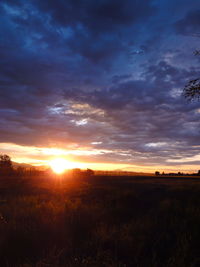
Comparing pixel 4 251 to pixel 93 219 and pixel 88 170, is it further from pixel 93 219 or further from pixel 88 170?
pixel 88 170

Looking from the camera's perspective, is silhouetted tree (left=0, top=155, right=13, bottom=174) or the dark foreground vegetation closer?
the dark foreground vegetation

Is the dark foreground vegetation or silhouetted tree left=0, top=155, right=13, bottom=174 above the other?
silhouetted tree left=0, top=155, right=13, bottom=174

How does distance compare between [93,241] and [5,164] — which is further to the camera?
[5,164]

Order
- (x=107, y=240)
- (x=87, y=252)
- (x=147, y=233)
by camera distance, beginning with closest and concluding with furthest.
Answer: (x=87, y=252) < (x=107, y=240) < (x=147, y=233)

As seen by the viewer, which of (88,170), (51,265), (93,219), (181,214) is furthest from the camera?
(88,170)

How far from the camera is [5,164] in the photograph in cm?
4506

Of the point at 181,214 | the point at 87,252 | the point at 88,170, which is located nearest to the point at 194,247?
the point at 87,252

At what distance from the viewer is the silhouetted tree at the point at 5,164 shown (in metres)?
43.8

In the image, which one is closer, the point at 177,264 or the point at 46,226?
the point at 177,264

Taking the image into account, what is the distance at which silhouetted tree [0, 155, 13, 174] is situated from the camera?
4378 centimetres

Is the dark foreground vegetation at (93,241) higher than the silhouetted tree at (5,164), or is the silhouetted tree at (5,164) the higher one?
the silhouetted tree at (5,164)

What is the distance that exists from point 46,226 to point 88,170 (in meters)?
39.6

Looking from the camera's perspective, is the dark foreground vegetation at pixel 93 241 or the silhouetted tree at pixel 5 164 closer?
the dark foreground vegetation at pixel 93 241

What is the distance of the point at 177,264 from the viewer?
5.11 meters
